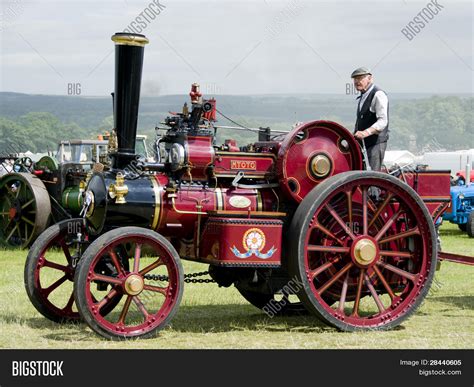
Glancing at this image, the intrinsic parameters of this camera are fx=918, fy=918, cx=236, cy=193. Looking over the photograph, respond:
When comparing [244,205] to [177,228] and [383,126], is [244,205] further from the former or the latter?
[383,126]

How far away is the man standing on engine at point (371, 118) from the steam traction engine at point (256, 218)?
9.2 inches

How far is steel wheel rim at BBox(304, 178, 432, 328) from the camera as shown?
23.0ft

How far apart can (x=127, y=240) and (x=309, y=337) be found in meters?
1.53

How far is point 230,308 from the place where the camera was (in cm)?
854

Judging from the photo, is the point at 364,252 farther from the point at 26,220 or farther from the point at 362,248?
the point at 26,220

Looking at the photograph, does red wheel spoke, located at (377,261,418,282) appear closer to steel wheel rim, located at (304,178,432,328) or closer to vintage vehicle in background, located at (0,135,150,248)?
steel wheel rim, located at (304,178,432,328)

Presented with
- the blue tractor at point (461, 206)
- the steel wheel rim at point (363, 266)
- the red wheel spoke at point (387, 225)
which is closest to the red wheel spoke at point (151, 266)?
the steel wheel rim at point (363, 266)

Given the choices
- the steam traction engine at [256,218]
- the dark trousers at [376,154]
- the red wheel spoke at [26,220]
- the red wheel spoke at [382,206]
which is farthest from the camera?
the red wheel spoke at [26,220]

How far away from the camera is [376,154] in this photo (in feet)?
24.9

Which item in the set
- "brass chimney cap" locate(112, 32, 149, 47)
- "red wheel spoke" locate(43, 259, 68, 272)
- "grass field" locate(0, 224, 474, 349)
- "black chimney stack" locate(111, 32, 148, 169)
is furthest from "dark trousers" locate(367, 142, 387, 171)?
"red wheel spoke" locate(43, 259, 68, 272)

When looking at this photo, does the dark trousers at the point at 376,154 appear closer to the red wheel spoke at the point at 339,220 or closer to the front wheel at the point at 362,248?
the front wheel at the point at 362,248

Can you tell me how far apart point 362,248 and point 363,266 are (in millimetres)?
140

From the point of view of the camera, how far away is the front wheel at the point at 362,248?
6.91m

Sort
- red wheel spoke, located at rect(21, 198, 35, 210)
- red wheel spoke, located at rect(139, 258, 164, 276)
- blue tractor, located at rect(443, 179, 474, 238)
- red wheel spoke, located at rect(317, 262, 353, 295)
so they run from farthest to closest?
1. blue tractor, located at rect(443, 179, 474, 238)
2. red wheel spoke, located at rect(21, 198, 35, 210)
3. red wheel spoke, located at rect(317, 262, 353, 295)
4. red wheel spoke, located at rect(139, 258, 164, 276)
